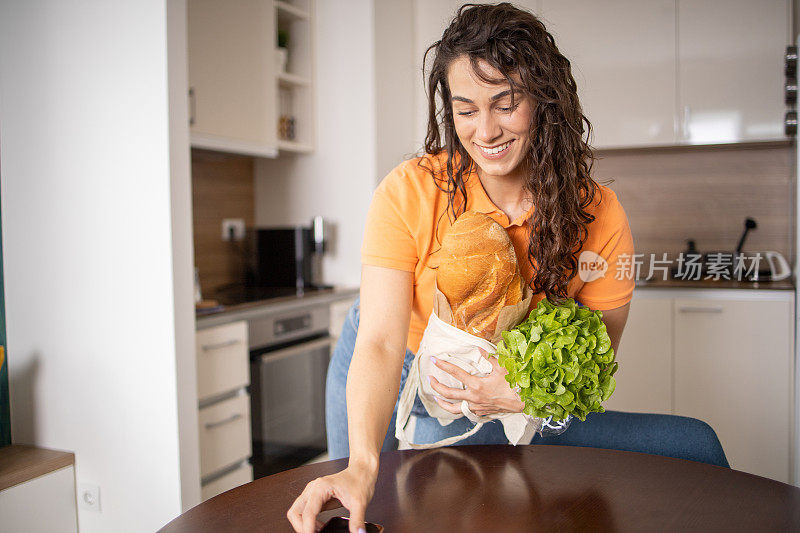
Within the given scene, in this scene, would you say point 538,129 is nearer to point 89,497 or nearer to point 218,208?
point 89,497

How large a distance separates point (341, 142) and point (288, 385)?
1.29 metres

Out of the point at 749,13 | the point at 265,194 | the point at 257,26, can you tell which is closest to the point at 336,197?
the point at 265,194

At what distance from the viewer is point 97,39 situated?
215 cm

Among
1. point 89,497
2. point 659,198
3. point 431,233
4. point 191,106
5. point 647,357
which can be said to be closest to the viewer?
point 431,233

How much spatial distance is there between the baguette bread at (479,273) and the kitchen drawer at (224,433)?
1517 mm

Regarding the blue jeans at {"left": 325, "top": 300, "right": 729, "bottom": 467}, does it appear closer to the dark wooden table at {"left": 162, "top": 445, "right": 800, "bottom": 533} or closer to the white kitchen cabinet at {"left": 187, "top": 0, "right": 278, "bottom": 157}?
the dark wooden table at {"left": 162, "top": 445, "right": 800, "bottom": 533}

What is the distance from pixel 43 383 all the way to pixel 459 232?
5.96ft

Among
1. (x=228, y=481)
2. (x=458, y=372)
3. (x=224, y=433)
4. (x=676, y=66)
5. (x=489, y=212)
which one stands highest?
(x=676, y=66)

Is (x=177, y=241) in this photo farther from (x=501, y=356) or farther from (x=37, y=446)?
(x=501, y=356)

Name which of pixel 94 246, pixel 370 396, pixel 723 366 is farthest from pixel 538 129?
pixel 723 366

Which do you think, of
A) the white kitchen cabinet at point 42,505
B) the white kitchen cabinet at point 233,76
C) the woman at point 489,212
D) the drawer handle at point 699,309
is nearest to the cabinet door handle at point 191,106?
the white kitchen cabinet at point 233,76

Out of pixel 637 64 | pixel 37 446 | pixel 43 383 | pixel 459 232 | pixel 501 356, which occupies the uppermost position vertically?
pixel 637 64

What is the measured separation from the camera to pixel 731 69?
324 cm

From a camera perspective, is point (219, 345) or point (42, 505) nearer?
point (42, 505)
